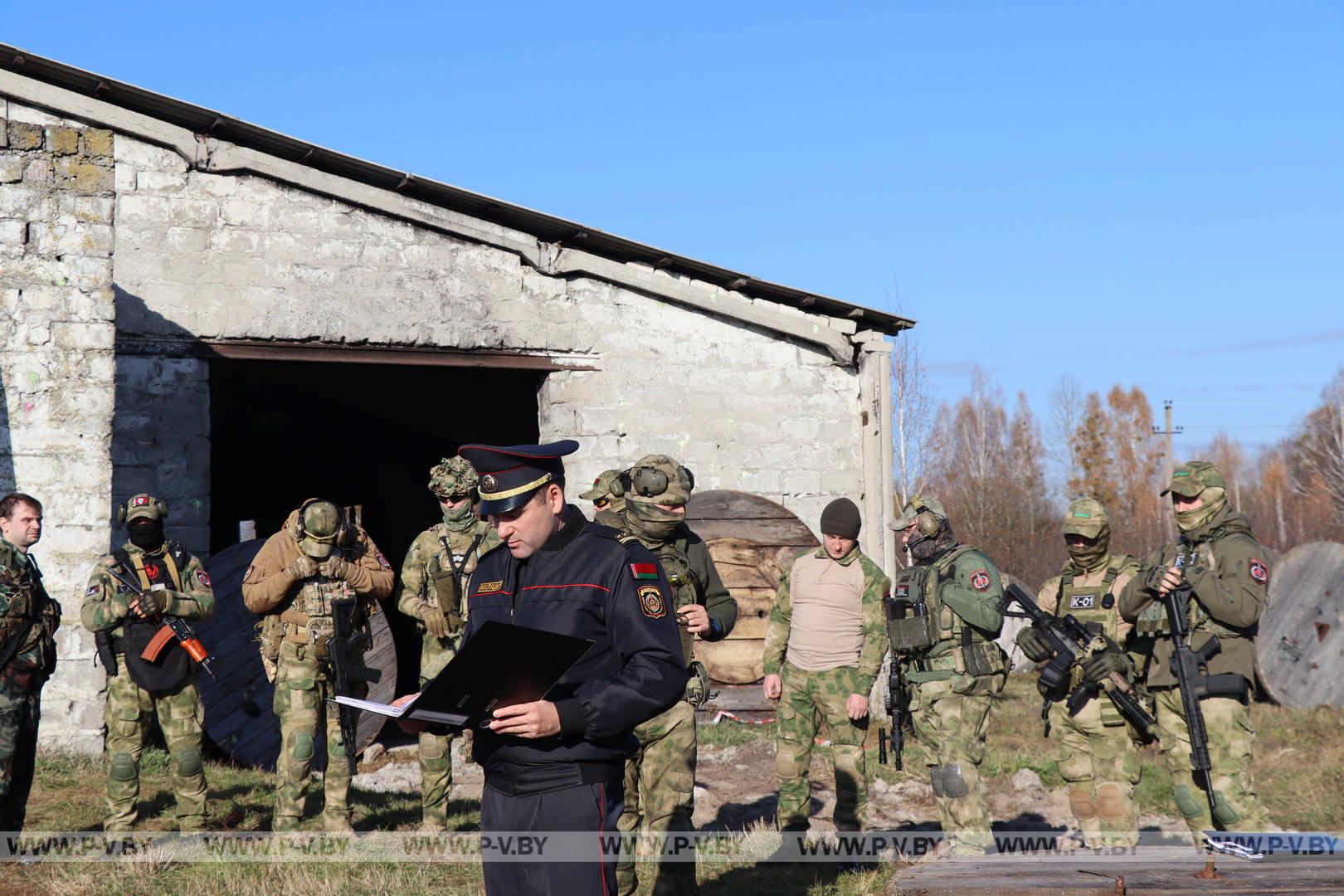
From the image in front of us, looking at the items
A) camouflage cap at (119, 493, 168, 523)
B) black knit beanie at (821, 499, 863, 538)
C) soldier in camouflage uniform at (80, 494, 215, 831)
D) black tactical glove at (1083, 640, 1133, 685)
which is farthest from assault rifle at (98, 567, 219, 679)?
black tactical glove at (1083, 640, 1133, 685)

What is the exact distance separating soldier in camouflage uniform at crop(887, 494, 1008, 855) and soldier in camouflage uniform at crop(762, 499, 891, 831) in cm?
21

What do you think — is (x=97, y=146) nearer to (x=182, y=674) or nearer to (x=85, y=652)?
(x=85, y=652)

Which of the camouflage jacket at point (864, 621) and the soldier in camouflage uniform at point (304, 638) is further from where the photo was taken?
the soldier in camouflage uniform at point (304, 638)

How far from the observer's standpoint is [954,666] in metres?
6.74

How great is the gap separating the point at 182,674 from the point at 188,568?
0.62m

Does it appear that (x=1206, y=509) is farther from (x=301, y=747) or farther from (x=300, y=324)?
(x=300, y=324)

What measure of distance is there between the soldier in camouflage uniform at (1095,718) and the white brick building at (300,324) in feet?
14.0

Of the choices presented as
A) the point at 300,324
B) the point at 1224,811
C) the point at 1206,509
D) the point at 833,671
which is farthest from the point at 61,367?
the point at 1224,811

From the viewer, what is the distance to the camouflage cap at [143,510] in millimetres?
6922

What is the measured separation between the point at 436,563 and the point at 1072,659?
143 inches

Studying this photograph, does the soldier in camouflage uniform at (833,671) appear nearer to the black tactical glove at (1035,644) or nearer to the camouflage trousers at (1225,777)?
the black tactical glove at (1035,644)

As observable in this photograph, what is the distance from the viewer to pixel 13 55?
29.6 ft

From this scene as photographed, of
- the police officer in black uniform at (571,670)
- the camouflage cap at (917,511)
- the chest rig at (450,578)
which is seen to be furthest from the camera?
the chest rig at (450,578)

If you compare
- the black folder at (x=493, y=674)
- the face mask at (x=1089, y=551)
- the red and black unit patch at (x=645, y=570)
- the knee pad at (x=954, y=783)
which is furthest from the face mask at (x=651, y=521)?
the black folder at (x=493, y=674)
